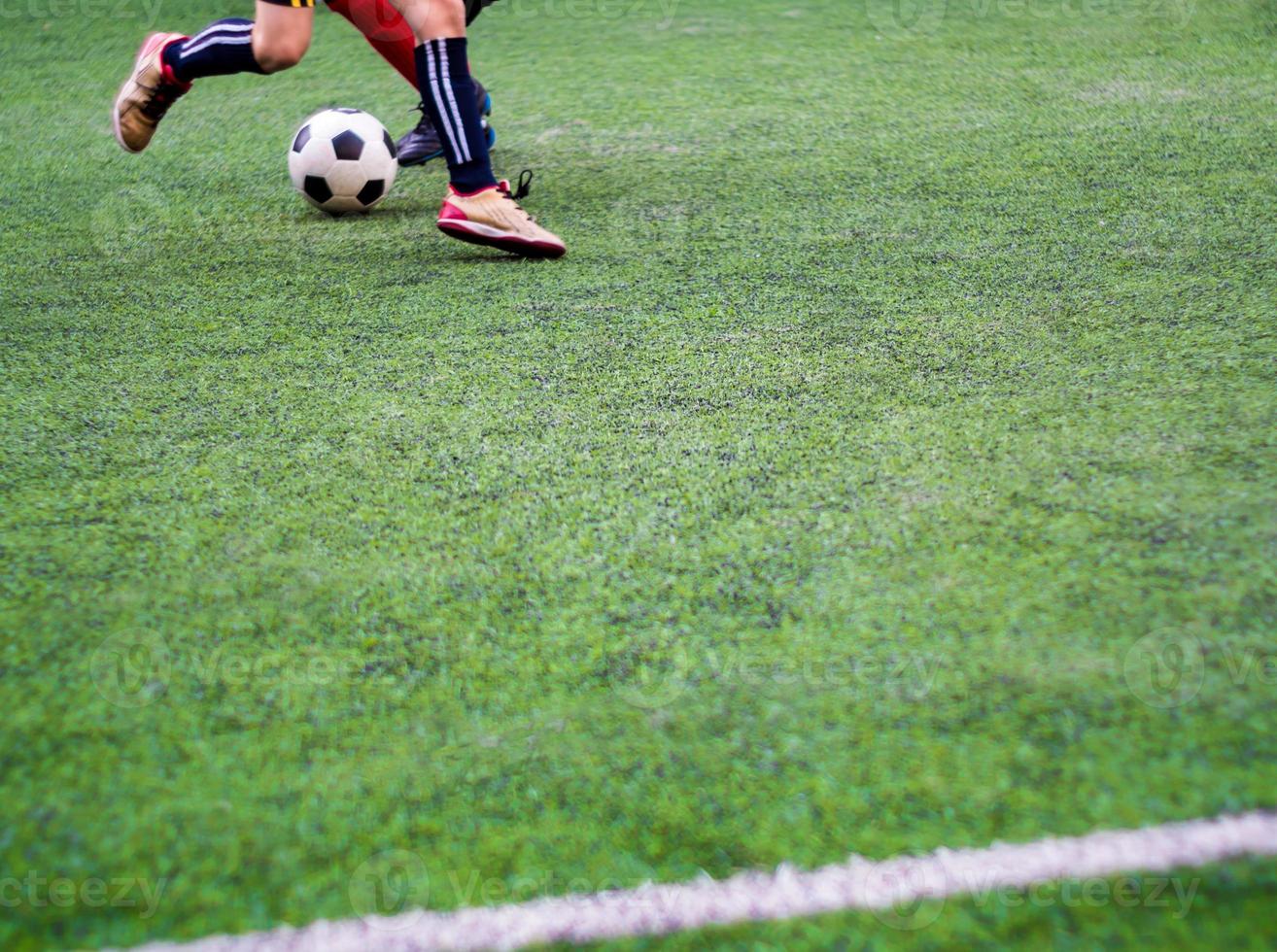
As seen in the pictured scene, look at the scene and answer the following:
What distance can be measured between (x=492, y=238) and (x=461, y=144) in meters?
0.31

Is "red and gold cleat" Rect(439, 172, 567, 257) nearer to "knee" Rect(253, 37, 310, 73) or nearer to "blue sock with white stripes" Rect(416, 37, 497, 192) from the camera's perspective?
"blue sock with white stripes" Rect(416, 37, 497, 192)

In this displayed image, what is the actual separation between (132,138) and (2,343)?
42.4 inches

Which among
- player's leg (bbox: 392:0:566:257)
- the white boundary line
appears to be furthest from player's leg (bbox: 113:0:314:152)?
the white boundary line

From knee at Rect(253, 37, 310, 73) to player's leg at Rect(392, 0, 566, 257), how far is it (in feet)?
1.04

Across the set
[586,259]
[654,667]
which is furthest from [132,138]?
[654,667]

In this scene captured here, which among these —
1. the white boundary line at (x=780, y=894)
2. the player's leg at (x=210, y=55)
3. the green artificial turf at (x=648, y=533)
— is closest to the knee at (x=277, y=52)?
the player's leg at (x=210, y=55)

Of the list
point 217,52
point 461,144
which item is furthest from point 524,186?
point 217,52

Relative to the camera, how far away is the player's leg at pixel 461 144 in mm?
3215

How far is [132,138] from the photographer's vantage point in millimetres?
3551

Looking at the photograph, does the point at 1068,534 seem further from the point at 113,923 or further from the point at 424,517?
the point at 113,923

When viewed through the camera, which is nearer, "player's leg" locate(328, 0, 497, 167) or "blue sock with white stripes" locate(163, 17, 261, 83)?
"blue sock with white stripes" locate(163, 17, 261, 83)

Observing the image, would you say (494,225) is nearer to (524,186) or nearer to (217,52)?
(524,186)

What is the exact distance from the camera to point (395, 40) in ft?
11.9

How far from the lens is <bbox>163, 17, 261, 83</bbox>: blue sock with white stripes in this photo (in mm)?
3320
